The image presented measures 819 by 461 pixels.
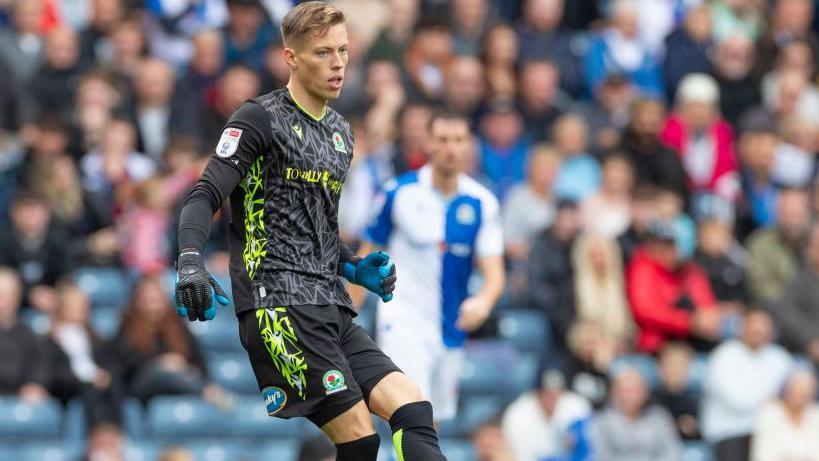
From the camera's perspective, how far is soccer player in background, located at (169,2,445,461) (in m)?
6.91

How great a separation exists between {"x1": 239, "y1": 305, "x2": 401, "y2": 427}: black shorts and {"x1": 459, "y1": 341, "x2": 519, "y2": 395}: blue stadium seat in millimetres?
7060

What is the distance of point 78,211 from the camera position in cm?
1377

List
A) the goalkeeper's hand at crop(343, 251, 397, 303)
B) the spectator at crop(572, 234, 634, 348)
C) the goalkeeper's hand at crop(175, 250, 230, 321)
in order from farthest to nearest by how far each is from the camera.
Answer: the spectator at crop(572, 234, 634, 348), the goalkeeper's hand at crop(343, 251, 397, 303), the goalkeeper's hand at crop(175, 250, 230, 321)

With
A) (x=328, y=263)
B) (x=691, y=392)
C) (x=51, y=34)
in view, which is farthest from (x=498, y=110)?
(x=328, y=263)

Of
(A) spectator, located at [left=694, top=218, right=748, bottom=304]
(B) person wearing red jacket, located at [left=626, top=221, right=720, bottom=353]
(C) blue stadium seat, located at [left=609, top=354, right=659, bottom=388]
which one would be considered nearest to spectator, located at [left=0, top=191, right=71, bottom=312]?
(C) blue stadium seat, located at [left=609, top=354, right=659, bottom=388]

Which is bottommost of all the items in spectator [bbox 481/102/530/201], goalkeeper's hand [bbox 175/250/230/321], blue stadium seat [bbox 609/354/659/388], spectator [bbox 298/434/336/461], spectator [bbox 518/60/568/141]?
spectator [bbox 298/434/336/461]

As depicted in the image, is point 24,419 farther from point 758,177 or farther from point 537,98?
point 758,177

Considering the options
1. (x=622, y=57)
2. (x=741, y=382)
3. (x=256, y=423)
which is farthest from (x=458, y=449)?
(x=622, y=57)

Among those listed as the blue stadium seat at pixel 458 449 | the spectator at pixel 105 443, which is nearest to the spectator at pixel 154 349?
the spectator at pixel 105 443

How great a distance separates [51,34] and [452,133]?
6.09 m

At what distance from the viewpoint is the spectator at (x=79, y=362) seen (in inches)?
499

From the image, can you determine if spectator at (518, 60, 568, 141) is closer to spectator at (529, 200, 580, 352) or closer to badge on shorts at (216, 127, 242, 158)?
spectator at (529, 200, 580, 352)

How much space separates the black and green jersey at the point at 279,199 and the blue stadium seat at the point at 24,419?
A: 5948 mm

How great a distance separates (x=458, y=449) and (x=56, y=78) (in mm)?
4999
